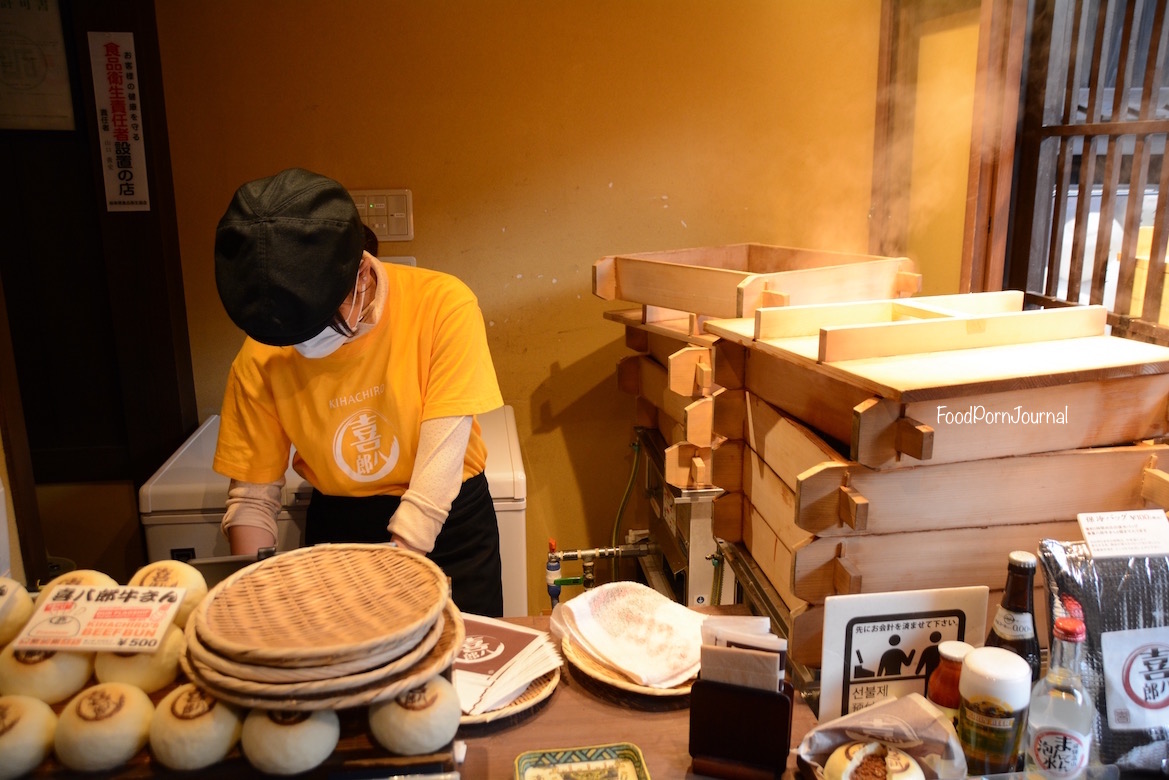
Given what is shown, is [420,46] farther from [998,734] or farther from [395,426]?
[998,734]

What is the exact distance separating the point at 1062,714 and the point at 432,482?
130 cm

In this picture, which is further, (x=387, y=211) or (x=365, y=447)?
(x=387, y=211)

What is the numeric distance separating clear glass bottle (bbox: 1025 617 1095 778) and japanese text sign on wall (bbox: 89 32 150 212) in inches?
116

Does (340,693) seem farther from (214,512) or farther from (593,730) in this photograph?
(214,512)

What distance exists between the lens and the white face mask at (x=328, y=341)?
187cm

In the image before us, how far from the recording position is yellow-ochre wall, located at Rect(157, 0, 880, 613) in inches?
119

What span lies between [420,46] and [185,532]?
1877 millimetres

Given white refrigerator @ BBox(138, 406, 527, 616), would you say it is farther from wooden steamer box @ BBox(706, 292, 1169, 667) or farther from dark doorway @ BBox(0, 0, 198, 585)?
wooden steamer box @ BBox(706, 292, 1169, 667)

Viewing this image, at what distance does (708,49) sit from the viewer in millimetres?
3225

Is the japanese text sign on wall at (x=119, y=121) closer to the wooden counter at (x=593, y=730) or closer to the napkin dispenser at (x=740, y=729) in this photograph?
the wooden counter at (x=593, y=730)

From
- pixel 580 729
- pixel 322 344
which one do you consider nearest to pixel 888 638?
pixel 580 729

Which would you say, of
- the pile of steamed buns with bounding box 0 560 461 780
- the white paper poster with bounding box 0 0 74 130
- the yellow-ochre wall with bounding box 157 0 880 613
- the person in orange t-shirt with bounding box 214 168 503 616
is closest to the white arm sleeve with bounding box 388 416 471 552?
the person in orange t-shirt with bounding box 214 168 503 616

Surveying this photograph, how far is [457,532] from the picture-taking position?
7.47 ft

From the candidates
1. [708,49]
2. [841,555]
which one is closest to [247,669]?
[841,555]
